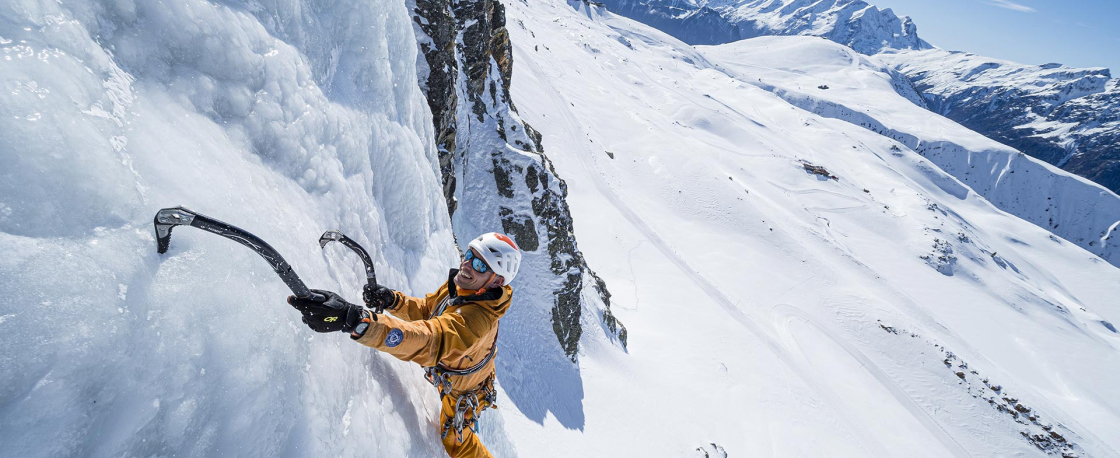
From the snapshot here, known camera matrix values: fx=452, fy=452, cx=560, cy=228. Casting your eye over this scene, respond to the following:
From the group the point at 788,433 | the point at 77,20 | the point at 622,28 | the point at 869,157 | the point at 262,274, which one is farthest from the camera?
the point at 622,28

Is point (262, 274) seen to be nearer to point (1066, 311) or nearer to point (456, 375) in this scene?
point (456, 375)

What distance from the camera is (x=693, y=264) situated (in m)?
41.1

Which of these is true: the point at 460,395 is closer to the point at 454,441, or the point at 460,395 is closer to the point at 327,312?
Result: the point at 454,441

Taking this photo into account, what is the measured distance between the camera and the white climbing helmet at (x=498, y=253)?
466cm

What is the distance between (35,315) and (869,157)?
454 ft

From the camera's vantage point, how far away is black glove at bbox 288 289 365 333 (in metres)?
3.01

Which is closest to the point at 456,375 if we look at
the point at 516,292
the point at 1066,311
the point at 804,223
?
the point at 516,292

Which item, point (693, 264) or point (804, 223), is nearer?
point (693, 264)

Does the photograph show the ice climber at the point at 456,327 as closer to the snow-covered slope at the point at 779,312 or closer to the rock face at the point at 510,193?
the snow-covered slope at the point at 779,312

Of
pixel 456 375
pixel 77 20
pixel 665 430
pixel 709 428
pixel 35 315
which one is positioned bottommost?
pixel 709 428

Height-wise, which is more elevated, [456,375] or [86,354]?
[86,354]

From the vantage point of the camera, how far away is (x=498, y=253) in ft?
15.5

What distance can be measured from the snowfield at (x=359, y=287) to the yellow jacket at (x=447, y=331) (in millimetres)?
577

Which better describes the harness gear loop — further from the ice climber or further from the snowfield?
the snowfield
